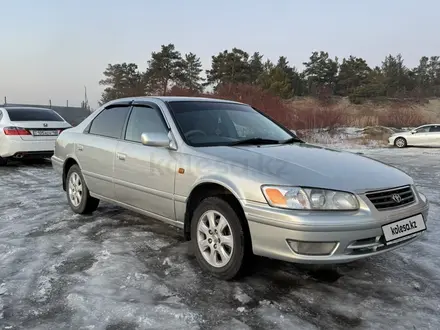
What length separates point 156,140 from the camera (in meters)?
3.68

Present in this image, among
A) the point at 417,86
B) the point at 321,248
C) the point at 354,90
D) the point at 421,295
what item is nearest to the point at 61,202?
the point at 321,248

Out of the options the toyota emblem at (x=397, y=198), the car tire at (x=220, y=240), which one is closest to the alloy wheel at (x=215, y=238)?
the car tire at (x=220, y=240)

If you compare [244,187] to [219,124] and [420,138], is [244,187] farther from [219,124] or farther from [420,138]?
[420,138]

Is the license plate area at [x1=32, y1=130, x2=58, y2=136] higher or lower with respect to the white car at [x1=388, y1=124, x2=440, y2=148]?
higher

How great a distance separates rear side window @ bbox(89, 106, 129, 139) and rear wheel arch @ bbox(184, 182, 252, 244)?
56.3 inches

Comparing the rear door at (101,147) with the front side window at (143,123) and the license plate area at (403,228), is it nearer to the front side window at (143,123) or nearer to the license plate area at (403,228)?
the front side window at (143,123)

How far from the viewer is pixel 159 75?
45125mm

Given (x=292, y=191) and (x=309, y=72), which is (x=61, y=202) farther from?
(x=309, y=72)

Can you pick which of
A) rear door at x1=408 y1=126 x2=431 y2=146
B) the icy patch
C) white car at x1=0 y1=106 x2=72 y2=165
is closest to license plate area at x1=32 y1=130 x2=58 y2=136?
white car at x1=0 y1=106 x2=72 y2=165

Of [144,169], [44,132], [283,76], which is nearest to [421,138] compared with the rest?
[44,132]

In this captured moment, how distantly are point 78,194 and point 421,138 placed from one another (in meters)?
19.5

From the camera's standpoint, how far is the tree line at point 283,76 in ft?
150

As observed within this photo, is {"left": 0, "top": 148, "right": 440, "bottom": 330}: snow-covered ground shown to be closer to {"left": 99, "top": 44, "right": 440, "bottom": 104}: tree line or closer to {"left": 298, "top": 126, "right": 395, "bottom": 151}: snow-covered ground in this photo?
{"left": 298, "top": 126, "right": 395, "bottom": 151}: snow-covered ground

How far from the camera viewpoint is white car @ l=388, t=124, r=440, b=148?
805 inches
